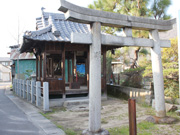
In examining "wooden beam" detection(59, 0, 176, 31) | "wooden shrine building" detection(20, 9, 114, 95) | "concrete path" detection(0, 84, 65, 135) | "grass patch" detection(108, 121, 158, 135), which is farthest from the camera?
"wooden shrine building" detection(20, 9, 114, 95)

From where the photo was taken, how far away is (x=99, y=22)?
5.55m

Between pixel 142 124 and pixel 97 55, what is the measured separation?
2.88m

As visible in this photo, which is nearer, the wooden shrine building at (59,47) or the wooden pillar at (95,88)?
the wooden pillar at (95,88)

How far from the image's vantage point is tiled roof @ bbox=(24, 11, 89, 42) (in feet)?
32.7

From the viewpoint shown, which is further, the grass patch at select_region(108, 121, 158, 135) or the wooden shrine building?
the wooden shrine building

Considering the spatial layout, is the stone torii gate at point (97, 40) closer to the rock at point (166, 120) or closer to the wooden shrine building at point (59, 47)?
the rock at point (166, 120)

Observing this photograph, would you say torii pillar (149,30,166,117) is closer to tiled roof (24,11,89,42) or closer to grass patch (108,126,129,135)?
grass patch (108,126,129,135)

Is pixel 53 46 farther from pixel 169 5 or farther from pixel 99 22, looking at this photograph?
pixel 169 5

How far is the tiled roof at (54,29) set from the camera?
9.98 metres

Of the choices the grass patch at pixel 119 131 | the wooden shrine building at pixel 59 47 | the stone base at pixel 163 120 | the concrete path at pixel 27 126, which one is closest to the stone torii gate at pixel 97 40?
the stone base at pixel 163 120

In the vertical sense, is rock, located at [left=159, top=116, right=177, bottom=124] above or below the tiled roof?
below

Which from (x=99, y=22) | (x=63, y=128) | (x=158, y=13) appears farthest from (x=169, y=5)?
(x=63, y=128)

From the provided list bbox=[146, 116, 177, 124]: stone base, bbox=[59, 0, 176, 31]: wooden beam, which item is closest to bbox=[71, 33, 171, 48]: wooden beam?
bbox=[59, 0, 176, 31]: wooden beam

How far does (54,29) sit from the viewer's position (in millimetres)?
11156
